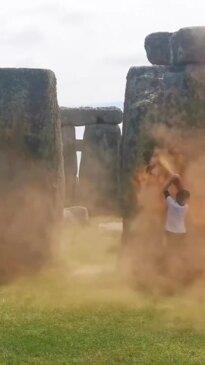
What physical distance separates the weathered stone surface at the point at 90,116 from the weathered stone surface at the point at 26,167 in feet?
41.7

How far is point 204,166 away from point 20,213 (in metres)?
3.35

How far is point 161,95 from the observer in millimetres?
13602

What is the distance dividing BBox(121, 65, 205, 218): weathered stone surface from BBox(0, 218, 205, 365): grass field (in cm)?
175

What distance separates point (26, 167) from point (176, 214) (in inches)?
121

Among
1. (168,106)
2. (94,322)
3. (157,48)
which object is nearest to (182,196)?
(168,106)

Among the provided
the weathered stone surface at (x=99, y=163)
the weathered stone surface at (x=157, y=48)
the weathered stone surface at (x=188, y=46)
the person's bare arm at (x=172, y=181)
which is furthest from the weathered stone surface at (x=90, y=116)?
the person's bare arm at (x=172, y=181)

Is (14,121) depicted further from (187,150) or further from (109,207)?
(109,207)

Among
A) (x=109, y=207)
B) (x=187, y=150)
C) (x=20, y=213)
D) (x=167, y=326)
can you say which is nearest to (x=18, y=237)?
(x=20, y=213)

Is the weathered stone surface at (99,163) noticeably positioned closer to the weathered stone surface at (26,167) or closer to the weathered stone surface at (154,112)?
the weathered stone surface at (26,167)

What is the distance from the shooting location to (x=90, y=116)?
26875 millimetres

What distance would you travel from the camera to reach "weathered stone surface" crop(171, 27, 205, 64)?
13.1m

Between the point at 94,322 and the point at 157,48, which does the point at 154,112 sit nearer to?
the point at 94,322

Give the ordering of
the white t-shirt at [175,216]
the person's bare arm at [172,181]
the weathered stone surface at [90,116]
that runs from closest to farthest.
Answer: the white t-shirt at [175,216] → the person's bare arm at [172,181] → the weathered stone surface at [90,116]

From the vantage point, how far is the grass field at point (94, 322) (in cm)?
880
